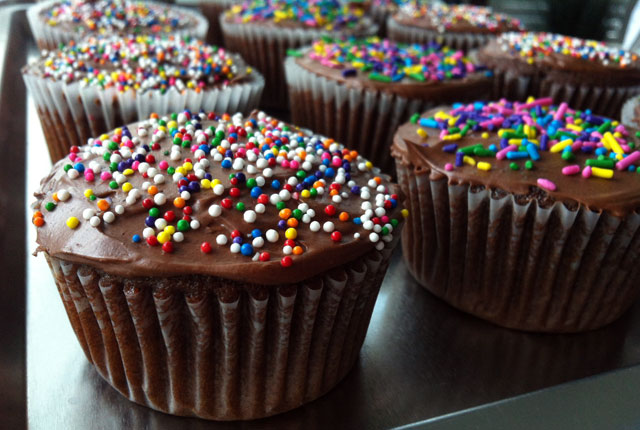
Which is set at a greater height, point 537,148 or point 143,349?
point 537,148

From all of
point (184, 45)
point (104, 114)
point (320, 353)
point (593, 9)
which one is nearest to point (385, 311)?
point (320, 353)

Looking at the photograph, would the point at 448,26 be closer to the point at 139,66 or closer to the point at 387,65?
the point at 387,65

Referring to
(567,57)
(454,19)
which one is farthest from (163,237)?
(454,19)

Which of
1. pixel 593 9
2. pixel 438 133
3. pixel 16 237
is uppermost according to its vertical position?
pixel 438 133

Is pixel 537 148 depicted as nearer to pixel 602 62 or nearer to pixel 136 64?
pixel 602 62

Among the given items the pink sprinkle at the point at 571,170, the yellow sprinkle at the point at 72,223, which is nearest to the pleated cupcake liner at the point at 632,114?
the pink sprinkle at the point at 571,170

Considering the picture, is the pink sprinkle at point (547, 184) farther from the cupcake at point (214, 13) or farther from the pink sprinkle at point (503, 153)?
the cupcake at point (214, 13)
